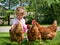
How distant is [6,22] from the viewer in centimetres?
1667

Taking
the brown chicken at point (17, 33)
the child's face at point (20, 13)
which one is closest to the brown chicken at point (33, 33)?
the brown chicken at point (17, 33)

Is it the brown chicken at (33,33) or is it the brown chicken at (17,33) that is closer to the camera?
the brown chicken at (17,33)

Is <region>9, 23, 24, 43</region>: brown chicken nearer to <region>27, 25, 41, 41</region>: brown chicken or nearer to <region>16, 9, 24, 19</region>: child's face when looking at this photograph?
<region>27, 25, 41, 41</region>: brown chicken

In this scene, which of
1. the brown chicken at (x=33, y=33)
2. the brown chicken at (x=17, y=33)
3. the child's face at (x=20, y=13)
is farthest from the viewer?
the child's face at (x=20, y=13)

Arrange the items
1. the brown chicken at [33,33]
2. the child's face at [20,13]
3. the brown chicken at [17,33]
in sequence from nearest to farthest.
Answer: the brown chicken at [17,33]
the brown chicken at [33,33]
the child's face at [20,13]

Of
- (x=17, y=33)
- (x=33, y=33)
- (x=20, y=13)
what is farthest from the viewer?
(x=20, y=13)

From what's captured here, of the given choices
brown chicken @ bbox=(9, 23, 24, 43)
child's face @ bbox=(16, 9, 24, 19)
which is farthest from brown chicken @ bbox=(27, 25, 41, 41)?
child's face @ bbox=(16, 9, 24, 19)

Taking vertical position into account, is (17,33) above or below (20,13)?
below

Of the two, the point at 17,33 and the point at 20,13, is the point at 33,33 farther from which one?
the point at 20,13

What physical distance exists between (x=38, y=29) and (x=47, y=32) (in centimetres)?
29

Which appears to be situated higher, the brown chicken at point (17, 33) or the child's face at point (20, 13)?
the child's face at point (20, 13)

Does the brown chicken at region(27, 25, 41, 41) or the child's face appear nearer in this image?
the brown chicken at region(27, 25, 41, 41)

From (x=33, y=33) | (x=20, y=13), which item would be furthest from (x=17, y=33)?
(x=20, y=13)

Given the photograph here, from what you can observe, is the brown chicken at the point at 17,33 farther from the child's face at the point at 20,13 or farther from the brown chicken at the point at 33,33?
the child's face at the point at 20,13
